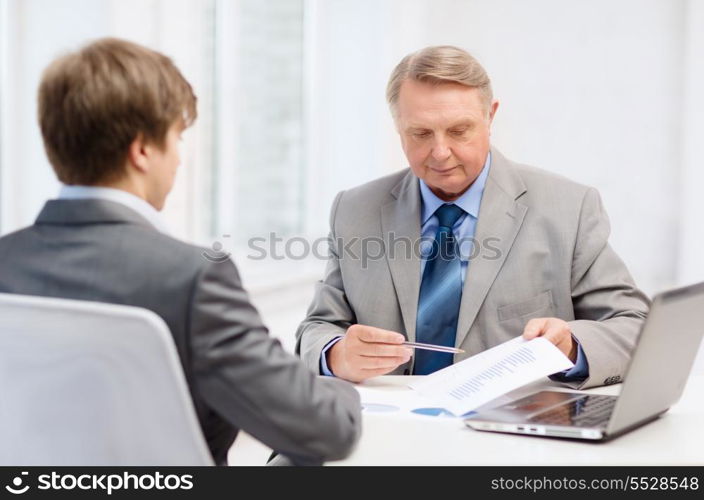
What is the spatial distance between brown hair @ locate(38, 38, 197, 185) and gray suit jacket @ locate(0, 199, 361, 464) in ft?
0.23

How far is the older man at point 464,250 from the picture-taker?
2.12 metres

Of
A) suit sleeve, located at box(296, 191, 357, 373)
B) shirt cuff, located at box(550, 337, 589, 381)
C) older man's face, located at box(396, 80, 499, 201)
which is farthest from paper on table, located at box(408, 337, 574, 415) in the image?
older man's face, located at box(396, 80, 499, 201)

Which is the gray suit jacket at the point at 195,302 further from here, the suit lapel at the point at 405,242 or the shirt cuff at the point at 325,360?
the suit lapel at the point at 405,242

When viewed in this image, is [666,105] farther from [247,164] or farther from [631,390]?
[631,390]

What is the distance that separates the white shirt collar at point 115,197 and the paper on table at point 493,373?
0.70 m

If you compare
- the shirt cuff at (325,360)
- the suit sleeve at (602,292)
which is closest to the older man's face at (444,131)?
the suit sleeve at (602,292)

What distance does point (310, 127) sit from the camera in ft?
15.7

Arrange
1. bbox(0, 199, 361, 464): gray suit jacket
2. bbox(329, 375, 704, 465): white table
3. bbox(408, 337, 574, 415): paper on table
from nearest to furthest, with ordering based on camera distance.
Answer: bbox(0, 199, 361, 464): gray suit jacket
bbox(329, 375, 704, 465): white table
bbox(408, 337, 574, 415): paper on table

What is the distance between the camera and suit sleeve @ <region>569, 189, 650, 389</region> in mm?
1904

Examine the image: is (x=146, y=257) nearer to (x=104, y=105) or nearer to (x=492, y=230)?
(x=104, y=105)

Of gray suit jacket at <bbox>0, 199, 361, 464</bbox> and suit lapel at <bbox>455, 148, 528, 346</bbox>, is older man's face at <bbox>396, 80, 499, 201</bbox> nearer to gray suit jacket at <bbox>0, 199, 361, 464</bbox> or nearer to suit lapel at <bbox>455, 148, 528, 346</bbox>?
suit lapel at <bbox>455, 148, 528, 346</bbox>

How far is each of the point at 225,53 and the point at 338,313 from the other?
201 centimetres

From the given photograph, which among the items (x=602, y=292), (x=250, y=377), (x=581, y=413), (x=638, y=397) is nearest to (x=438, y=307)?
(x=602, y=292)

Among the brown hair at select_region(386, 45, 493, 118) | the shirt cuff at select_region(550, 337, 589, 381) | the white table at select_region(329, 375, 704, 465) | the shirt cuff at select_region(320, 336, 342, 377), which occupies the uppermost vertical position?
the brown hair at select_region(386, 45, 493, 118)
